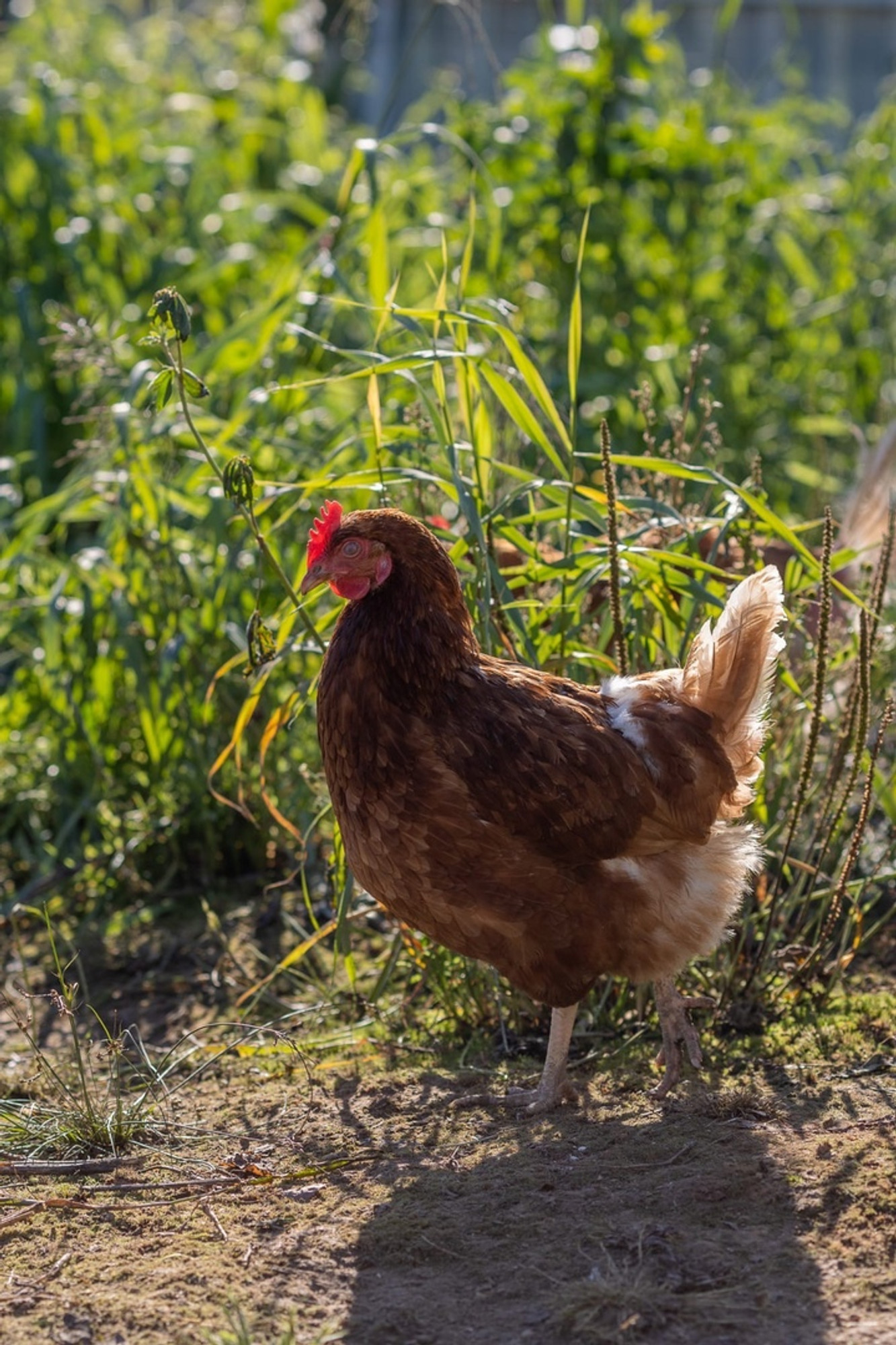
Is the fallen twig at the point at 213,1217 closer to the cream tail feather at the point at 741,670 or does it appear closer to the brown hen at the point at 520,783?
the brown hen at the point at 520,783

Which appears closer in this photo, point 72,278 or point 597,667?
point 597,667

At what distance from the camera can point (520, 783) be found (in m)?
2.64

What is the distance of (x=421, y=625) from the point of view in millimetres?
2633

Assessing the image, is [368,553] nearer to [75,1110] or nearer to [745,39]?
[75,1110]

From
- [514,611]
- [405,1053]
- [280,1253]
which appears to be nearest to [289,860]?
[405,1053]

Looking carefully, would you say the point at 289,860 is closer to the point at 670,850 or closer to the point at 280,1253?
the point at 670,850

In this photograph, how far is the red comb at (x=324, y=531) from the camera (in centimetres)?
260

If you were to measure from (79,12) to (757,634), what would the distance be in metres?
5.63

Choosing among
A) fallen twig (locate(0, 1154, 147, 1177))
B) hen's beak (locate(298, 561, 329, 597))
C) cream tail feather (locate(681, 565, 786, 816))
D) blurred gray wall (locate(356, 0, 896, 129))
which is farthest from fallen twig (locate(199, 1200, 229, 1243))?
blurred gray wall (locate(356, 0, 896, 129))

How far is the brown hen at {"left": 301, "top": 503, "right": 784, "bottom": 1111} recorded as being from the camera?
8.59 feet

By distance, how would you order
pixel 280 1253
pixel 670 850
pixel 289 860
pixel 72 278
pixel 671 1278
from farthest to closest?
1. pixel 72 278
2. pixel 289 860
3. pixel 670 850
4. pixel 280 1253
5. pixel 671 1278

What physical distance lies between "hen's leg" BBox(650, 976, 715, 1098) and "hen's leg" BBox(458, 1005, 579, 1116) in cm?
17

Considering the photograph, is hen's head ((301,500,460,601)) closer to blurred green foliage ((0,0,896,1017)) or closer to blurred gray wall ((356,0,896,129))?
blurred green foliage ((0,0,896,1017))

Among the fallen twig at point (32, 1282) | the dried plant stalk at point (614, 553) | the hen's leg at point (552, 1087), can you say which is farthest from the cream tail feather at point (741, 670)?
the fallen twig at point (32, 1282)
